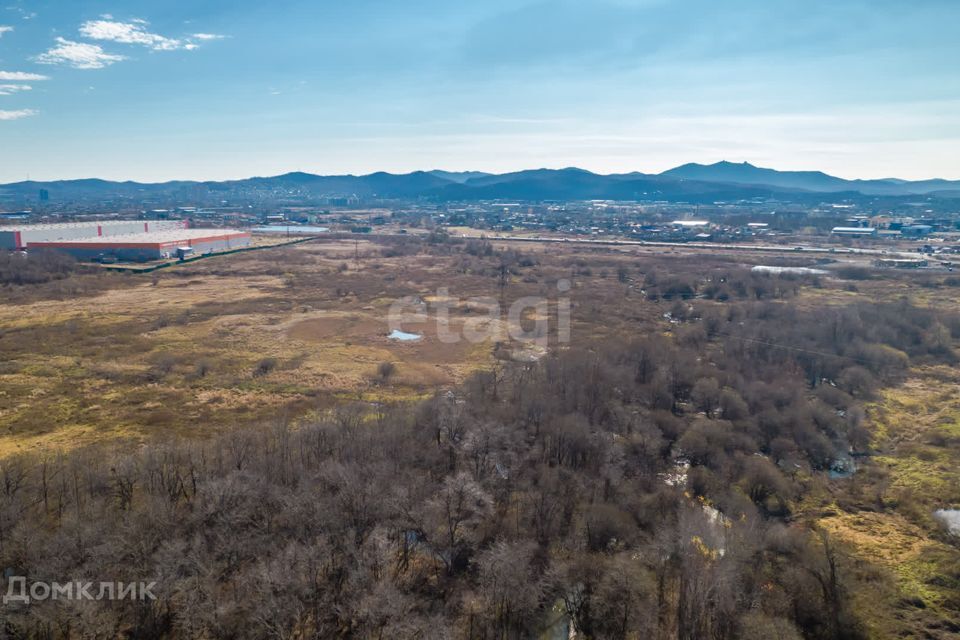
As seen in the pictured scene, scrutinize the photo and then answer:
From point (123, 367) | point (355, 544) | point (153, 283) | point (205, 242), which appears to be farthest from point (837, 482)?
point (205, 242)

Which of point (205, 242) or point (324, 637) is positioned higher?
point (205, 242)

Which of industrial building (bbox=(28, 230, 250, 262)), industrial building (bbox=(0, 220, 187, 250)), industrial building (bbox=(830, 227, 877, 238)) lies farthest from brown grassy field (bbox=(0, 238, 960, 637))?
industrial building (bbox=(830, 227, 877, 238))

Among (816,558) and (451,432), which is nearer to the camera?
(816,558)

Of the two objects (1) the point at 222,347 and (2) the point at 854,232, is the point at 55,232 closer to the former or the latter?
(1) the point at 222,347

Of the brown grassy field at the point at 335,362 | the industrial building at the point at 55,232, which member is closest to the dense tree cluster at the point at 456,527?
the brown grassy field at the point at 335,362

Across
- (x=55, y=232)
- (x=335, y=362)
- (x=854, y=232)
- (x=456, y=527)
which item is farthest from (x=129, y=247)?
(x=854, y=232)

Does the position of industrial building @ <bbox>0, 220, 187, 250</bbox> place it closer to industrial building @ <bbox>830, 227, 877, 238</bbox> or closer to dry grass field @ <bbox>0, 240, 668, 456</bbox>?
dry grass field @ <bbox>0, 240, 668, 456</bbox>

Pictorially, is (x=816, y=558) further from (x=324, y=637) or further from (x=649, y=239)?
(x=649, y=239)

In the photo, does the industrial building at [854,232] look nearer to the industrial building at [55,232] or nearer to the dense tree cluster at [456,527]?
the dense tree cluster at [456,527]
